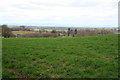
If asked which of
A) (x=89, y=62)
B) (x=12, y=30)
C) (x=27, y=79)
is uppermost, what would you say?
(x=12, y=30)

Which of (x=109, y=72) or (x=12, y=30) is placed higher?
(x=12, y=30)

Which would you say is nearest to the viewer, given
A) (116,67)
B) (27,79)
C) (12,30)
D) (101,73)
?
(27,79)

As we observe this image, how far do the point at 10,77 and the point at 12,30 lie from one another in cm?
3670

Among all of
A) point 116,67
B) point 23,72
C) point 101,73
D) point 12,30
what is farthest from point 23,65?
point 12,30

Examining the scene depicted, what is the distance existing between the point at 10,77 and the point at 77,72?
3109 mm

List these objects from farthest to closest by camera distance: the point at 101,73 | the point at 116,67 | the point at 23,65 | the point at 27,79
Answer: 1. the point at 23,65
2. the point at 116,67
3. the point at 101,73
4. the point at 27,79

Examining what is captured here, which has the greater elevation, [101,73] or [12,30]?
[12,30]

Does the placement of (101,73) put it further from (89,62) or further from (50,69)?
(50,69)

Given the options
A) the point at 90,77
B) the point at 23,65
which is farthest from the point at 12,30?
the point at 90,77

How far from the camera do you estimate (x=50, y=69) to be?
18.7 feet

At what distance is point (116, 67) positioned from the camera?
223 inches

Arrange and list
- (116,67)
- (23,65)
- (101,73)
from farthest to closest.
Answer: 1. (23,65)
2. (116,67)
3. (101,73)

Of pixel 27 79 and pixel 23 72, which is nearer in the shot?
pixel 27 79

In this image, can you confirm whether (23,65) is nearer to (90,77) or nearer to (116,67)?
(90,77)
